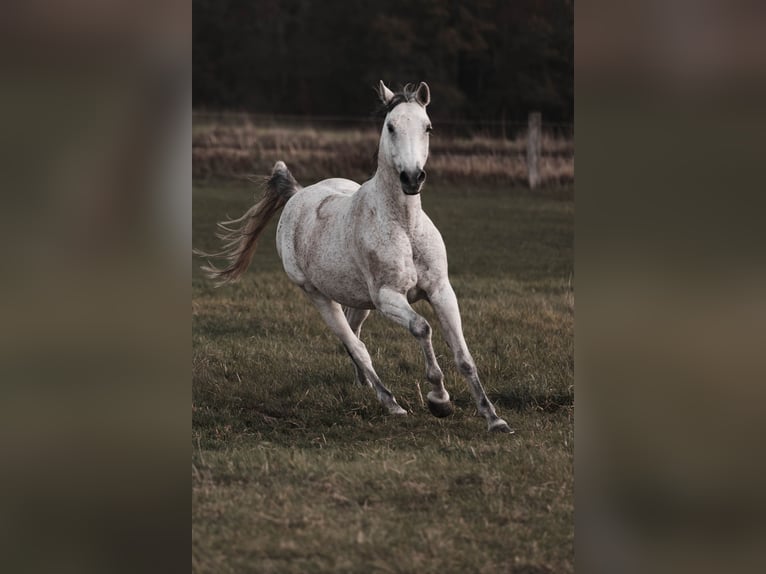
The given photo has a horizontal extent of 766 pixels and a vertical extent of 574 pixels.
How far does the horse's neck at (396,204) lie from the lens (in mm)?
5555

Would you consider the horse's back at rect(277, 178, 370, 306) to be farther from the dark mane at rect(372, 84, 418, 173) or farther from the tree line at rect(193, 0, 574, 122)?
the tree line at rect(193, 0, 574, 122)

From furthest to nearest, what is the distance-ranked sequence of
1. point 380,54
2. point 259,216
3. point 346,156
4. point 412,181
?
point 380,54 < point 346,156 < point 259,216 < point 412,181

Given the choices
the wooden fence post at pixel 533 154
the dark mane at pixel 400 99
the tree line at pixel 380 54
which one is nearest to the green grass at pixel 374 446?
the dark mane at pixel 400 99

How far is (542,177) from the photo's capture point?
20.3m

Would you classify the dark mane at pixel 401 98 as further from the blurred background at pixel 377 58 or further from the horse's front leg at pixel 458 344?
the blurred background at pixel 377 58

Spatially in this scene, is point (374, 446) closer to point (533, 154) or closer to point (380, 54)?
point (533, 154)

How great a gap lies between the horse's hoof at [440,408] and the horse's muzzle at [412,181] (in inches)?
46.8

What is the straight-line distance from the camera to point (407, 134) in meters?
5.21

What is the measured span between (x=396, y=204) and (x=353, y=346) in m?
1.16

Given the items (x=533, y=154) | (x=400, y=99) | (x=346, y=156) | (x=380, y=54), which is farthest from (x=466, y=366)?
(x=380, y=54)
